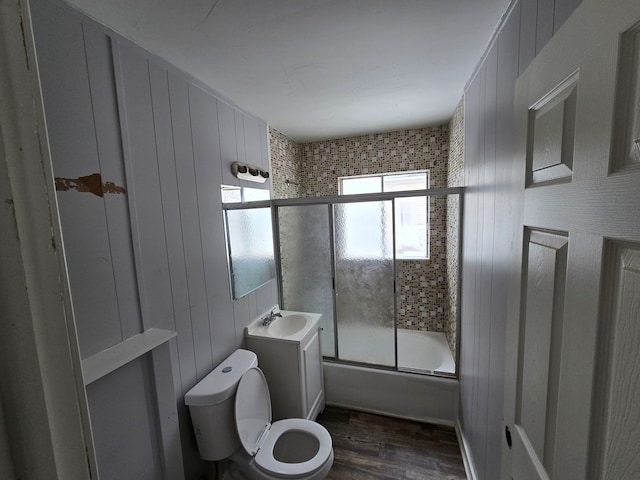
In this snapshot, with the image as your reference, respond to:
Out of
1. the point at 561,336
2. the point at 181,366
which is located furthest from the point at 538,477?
the point at 181,366

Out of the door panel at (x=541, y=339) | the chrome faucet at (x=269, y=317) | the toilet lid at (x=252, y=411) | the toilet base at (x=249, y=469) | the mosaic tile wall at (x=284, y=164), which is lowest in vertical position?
the toilet base at (x=249, y=469)

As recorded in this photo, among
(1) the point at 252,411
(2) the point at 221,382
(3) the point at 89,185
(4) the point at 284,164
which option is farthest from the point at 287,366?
(4) the point at 284,164

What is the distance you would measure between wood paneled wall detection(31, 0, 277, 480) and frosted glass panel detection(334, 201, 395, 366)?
3.45ft

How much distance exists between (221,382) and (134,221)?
951 millimetres

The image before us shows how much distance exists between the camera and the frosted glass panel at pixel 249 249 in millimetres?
1872

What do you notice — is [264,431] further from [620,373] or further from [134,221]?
[620,373]

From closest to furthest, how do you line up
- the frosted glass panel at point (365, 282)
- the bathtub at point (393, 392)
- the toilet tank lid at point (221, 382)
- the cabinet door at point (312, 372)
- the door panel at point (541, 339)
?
the door panel at point (541, 339) → the toilet tank lid at point (221, 382) → the cabinet door at point (312, 372) → the bathtub at point (393, 392) → the frosted glass panel at point (365, 282)

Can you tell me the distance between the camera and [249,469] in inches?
57.8

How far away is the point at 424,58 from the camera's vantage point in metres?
1.48

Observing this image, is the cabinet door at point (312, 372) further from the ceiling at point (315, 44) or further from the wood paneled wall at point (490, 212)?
the ceiling at point (315, 44)

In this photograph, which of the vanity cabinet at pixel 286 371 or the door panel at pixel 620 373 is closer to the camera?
the door panel at pixel 620 373

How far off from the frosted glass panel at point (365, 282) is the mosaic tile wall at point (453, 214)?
1.81 ft

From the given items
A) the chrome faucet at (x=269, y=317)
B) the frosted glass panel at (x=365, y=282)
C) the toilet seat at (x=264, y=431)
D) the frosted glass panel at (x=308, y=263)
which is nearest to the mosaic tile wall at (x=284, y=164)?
the frosted glass panel at (x=308, y=263)

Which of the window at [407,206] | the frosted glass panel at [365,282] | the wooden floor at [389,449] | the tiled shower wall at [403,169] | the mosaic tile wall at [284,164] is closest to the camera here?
the wooden floor at [389,449]
